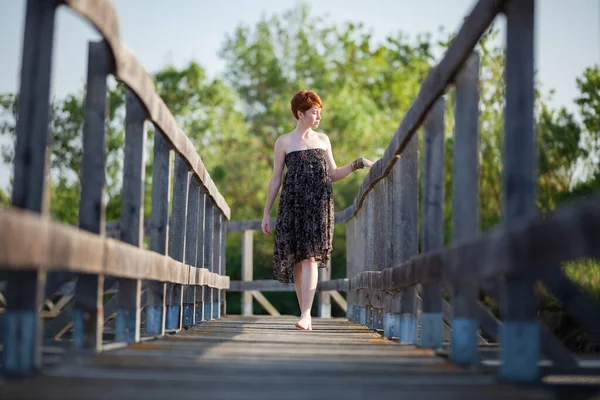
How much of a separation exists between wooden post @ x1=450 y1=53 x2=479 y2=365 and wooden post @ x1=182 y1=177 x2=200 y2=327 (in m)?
3.42

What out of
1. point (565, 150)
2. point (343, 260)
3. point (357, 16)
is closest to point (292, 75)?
point (357, 16)

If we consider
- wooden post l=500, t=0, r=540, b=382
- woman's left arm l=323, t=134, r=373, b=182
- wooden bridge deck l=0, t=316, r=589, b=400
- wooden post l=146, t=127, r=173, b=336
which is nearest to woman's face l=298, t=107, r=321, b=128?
woman's left arm l=323, t=134, r=373, b=182

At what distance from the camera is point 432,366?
3.36m

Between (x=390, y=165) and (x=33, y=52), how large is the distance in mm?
3214

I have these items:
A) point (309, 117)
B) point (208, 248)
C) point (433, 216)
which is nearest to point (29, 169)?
point (433, 216)

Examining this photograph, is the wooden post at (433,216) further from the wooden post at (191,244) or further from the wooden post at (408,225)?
the wooden post at (191,244)

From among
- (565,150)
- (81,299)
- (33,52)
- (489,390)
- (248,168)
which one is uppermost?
(248,168)

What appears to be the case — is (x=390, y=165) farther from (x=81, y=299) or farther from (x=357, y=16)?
(x=357, y=16)

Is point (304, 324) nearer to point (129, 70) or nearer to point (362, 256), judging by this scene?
point (362, 256)

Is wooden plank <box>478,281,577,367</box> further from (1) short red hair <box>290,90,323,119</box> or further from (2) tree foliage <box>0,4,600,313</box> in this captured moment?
(2) tree foliage <box>0,4,600,313</box>

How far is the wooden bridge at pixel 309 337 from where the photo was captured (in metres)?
2.49

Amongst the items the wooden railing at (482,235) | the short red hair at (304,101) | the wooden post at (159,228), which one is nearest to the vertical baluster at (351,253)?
the short red hair at (304,101)

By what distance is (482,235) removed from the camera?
8.87 ft

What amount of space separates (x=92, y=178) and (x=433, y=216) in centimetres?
136
